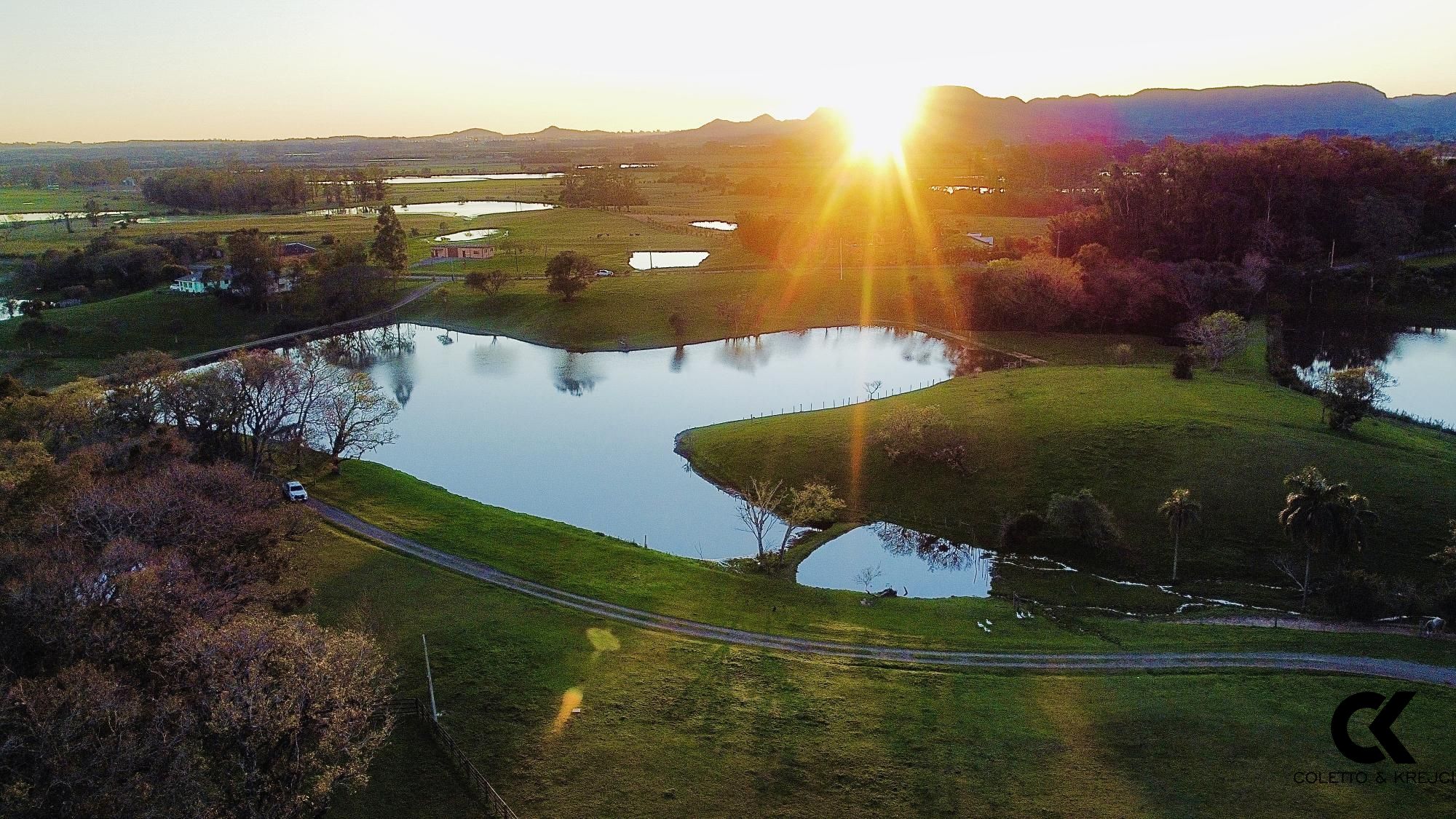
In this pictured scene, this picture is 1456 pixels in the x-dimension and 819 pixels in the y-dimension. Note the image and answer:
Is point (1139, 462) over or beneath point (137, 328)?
beneath

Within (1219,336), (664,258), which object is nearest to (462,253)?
(664,258)

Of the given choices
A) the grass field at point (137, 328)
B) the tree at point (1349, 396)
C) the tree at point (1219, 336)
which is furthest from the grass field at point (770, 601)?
the grass field at point (137, 328)

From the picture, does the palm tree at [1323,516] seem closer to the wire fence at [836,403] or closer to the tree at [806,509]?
the tree at [806,509]

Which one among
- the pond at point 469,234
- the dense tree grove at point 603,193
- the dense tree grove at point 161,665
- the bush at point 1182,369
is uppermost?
the dense tree grove at point 603,193

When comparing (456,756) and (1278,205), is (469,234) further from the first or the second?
(456,756)

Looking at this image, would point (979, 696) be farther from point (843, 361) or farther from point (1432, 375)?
point (1432, 375)
